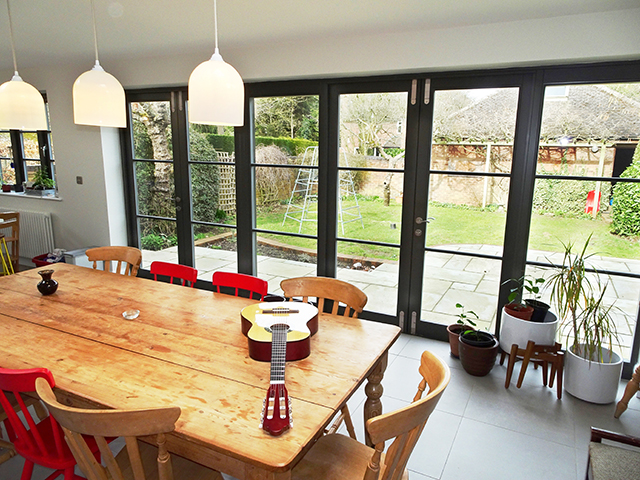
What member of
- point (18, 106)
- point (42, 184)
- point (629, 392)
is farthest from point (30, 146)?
point (629, 392)

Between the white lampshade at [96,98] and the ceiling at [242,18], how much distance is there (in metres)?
0.99

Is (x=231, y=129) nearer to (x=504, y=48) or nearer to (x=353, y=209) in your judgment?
(x=353, y=209)

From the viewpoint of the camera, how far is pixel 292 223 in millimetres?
4191

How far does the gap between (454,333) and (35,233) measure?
5.01m

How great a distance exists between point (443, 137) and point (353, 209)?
966 millimetres

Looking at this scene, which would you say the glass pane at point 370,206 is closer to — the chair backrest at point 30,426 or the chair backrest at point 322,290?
the chair backrest at point 322,290

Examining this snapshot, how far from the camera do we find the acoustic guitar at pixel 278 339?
1.40m

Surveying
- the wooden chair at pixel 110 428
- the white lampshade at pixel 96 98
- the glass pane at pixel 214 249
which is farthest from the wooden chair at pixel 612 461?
the glass pane at pixel 214 249

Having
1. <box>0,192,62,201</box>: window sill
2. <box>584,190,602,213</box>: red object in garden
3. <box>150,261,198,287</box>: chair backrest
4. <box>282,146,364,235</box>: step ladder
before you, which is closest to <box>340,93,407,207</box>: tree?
<box>282,146,364,235</box>: step ladder

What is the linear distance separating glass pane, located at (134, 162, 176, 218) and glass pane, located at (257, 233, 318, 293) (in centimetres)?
119

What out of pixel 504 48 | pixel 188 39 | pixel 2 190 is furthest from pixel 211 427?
pixel 2 190

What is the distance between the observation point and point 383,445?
51.3 inches

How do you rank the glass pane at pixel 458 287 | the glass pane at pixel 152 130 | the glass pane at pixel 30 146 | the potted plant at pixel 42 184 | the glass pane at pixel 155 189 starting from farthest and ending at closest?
the glass pane at pixel 30 146 → the potted plant at pixel 42 184 → the glass pane at pixel 155 189 → the glass pane at pixel 152 130 → the glass pane at pixel 458 287

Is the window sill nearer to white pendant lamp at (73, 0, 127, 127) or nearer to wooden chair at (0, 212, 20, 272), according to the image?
wooden chair at (0, 212, 20, 272)
